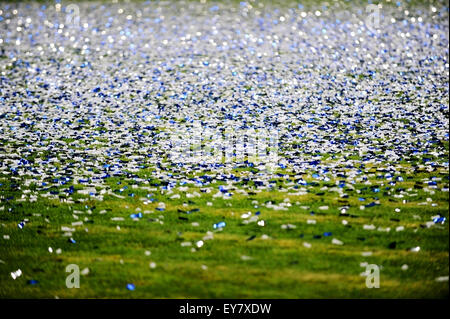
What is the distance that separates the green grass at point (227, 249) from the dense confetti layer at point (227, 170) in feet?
0.11

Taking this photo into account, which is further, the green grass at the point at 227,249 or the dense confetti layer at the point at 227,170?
the dense confetti layer at the point at 227,170

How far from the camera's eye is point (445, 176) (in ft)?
39.2

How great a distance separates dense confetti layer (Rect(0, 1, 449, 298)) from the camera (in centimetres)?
836

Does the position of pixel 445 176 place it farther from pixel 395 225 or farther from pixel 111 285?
pixel 111 285

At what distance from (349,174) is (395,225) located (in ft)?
9.49

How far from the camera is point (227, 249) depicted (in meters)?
8.99

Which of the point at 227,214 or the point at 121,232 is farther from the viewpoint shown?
the point at 227,214

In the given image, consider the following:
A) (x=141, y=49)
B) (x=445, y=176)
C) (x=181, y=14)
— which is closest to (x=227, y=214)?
(x=445, y=176)

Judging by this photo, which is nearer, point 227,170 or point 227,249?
point 227,249

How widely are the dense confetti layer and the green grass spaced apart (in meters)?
0.03

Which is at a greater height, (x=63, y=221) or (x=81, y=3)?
(x=81, y=3)

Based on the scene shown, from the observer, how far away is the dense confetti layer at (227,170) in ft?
27.4

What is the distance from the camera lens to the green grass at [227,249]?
7.85 metres

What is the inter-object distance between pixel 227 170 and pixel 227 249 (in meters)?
4.22
